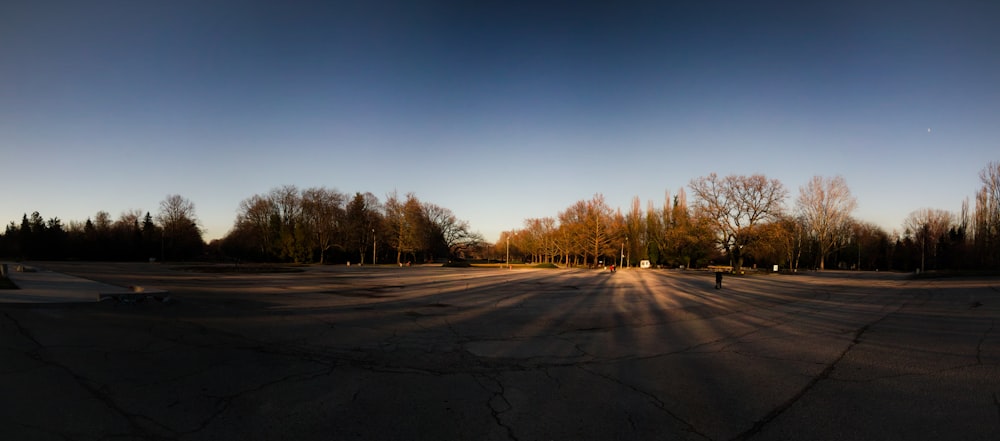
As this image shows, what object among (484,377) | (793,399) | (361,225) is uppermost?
(361,225)

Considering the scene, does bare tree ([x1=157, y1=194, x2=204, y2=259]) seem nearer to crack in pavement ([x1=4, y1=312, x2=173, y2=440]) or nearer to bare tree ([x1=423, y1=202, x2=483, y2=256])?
bare tree ([x1=423, y1=202, x2=483, y2=256])

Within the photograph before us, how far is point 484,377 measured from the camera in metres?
5.62

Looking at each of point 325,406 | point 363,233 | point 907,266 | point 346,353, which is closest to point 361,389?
point 325,406

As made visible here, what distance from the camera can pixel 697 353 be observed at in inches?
281

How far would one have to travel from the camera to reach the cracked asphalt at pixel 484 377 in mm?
3945

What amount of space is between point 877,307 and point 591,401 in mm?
15673

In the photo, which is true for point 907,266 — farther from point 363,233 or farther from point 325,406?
point 325,406

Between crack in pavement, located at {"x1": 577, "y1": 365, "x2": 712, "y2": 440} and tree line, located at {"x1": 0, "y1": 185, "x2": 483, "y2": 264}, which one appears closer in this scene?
crack in pavement, located at {"x1": 577, "y1": 365, "x2": 712, "y2": 440}

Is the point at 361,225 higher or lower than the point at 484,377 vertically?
higher

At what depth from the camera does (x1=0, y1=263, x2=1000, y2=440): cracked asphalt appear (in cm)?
395

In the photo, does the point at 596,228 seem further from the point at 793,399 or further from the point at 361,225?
the point at 793,399

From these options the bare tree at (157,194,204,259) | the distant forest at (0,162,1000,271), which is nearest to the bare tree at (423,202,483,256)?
the distant forest at (0,162,1000,271)

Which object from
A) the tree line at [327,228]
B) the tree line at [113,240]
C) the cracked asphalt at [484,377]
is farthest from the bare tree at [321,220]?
the cracked asphalt at [484,377]

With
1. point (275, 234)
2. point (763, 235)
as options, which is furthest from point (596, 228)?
point (275, 234)
